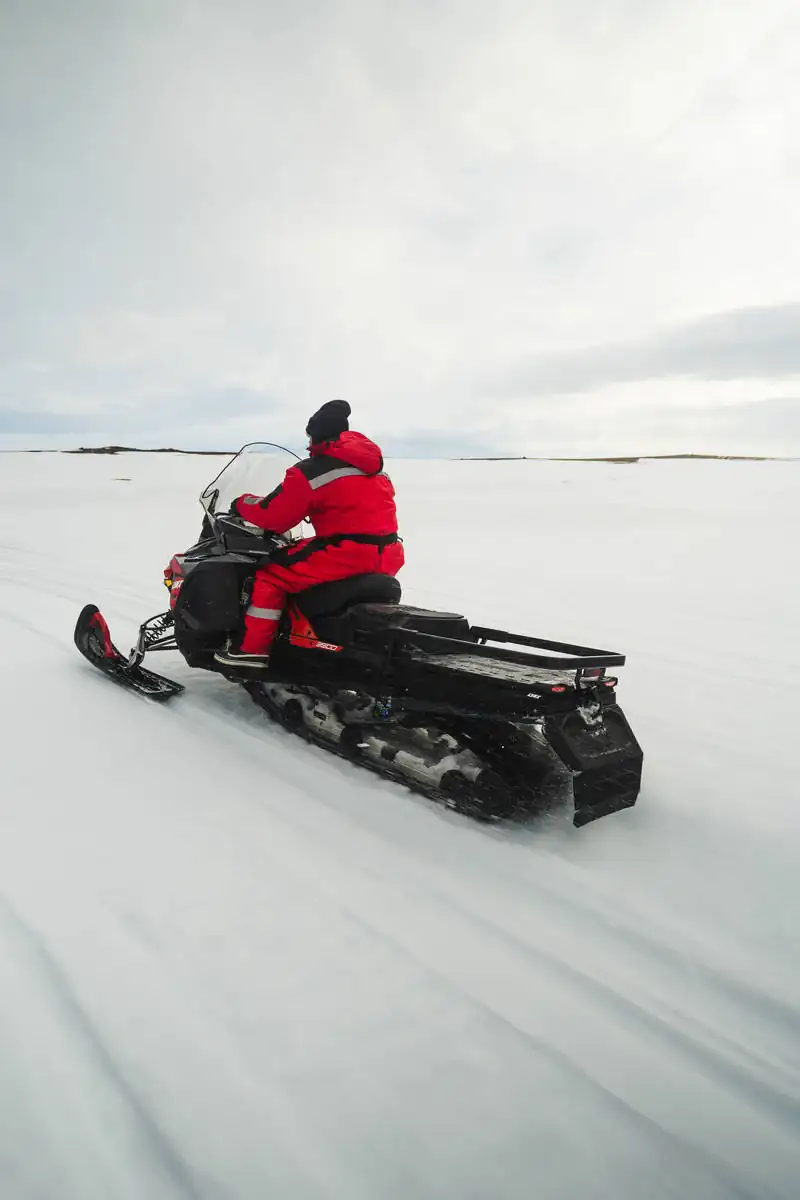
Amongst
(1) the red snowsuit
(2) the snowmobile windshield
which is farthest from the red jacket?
(2) the snowmobile windshield

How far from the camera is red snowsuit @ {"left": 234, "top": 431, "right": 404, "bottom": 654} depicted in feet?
11.9

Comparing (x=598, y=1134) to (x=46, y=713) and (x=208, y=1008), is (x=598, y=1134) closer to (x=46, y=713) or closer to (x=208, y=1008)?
(x=208, y=1008)

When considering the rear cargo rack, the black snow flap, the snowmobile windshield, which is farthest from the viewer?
the snowmobile windshield

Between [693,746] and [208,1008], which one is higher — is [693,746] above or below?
above

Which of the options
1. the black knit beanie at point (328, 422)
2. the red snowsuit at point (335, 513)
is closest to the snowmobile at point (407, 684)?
the red snowsuit at point (335, 513)

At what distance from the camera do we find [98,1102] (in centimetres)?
168

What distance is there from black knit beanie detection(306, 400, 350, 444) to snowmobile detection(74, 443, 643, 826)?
0.76 metres

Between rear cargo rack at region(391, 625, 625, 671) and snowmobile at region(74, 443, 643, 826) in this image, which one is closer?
snowmobile at region(74, 443, 643, 826)

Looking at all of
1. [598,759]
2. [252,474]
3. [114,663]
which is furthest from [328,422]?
[114,663]

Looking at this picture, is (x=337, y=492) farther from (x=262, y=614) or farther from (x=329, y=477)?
(x=262, y=614)

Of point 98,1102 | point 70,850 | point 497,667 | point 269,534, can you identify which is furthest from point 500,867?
point 269,534

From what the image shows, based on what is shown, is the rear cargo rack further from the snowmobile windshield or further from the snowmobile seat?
the snowmobile windshield

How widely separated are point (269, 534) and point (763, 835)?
2972 mm

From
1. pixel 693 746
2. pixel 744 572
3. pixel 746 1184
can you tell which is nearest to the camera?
pixel 746 1184
